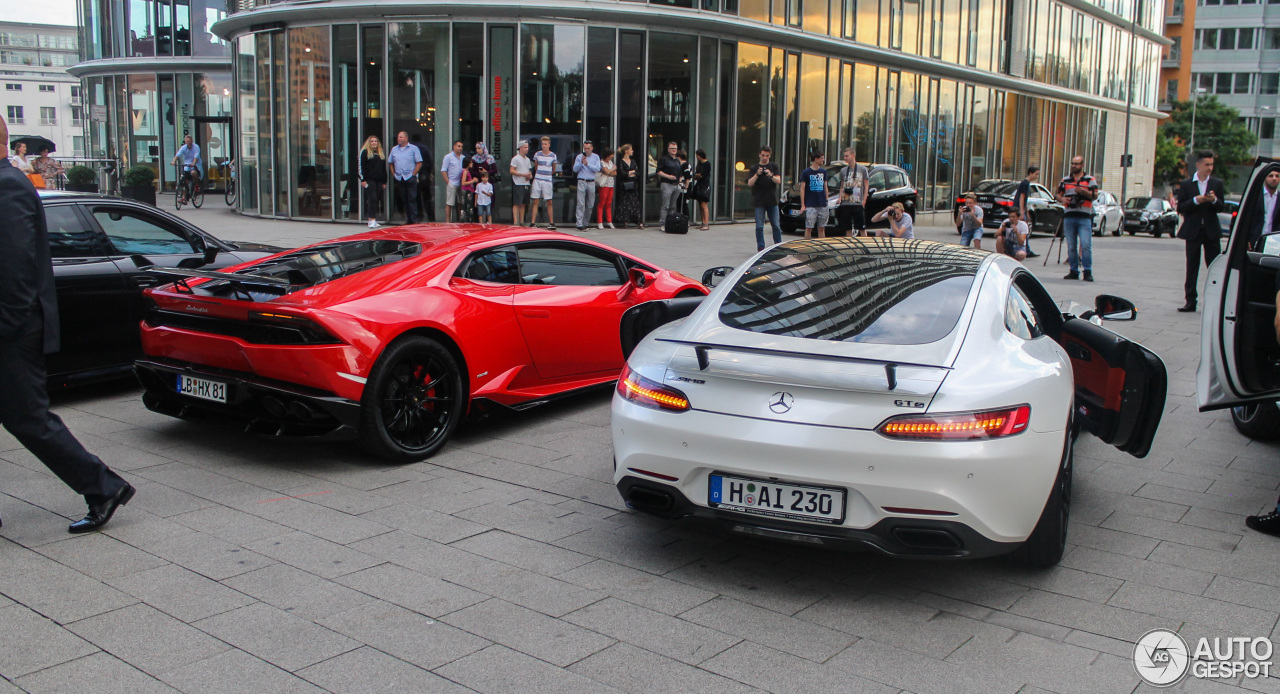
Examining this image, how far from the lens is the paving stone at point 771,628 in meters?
3.51

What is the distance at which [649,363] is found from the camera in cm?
430

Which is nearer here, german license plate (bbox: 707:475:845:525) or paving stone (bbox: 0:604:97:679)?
paving stone (bbox: 0:604:97:679)

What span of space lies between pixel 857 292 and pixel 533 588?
6.25 ft

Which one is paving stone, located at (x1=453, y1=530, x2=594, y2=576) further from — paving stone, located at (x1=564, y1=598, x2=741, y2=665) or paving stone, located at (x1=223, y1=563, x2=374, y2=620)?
paving stone, located at (x1=223, y1=563, x2=374, y2=620)

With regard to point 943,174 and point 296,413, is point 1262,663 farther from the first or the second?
point 943,174

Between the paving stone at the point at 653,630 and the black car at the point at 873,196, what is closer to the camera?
the paving stone at the point at 653,630

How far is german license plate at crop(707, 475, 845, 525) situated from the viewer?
148 inches

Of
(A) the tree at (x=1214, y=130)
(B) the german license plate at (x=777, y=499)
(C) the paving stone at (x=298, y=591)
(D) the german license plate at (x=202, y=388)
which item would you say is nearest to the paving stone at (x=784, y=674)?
(B) the german license plate at (x=777, y=499)

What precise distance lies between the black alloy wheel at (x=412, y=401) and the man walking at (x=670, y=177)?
1575cm

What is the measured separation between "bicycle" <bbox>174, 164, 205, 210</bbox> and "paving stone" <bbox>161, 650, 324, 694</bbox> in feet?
87.3

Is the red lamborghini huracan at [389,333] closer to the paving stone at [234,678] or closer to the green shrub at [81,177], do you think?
the paving stone at [234,678]

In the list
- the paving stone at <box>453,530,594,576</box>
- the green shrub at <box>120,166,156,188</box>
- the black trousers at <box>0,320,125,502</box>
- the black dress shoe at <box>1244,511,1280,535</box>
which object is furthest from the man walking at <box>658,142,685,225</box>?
the black trousers at <box>0,320,125,502</box>

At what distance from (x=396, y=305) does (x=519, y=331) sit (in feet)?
3.04

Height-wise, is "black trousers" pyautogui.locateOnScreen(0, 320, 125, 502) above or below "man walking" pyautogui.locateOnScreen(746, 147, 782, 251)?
below
